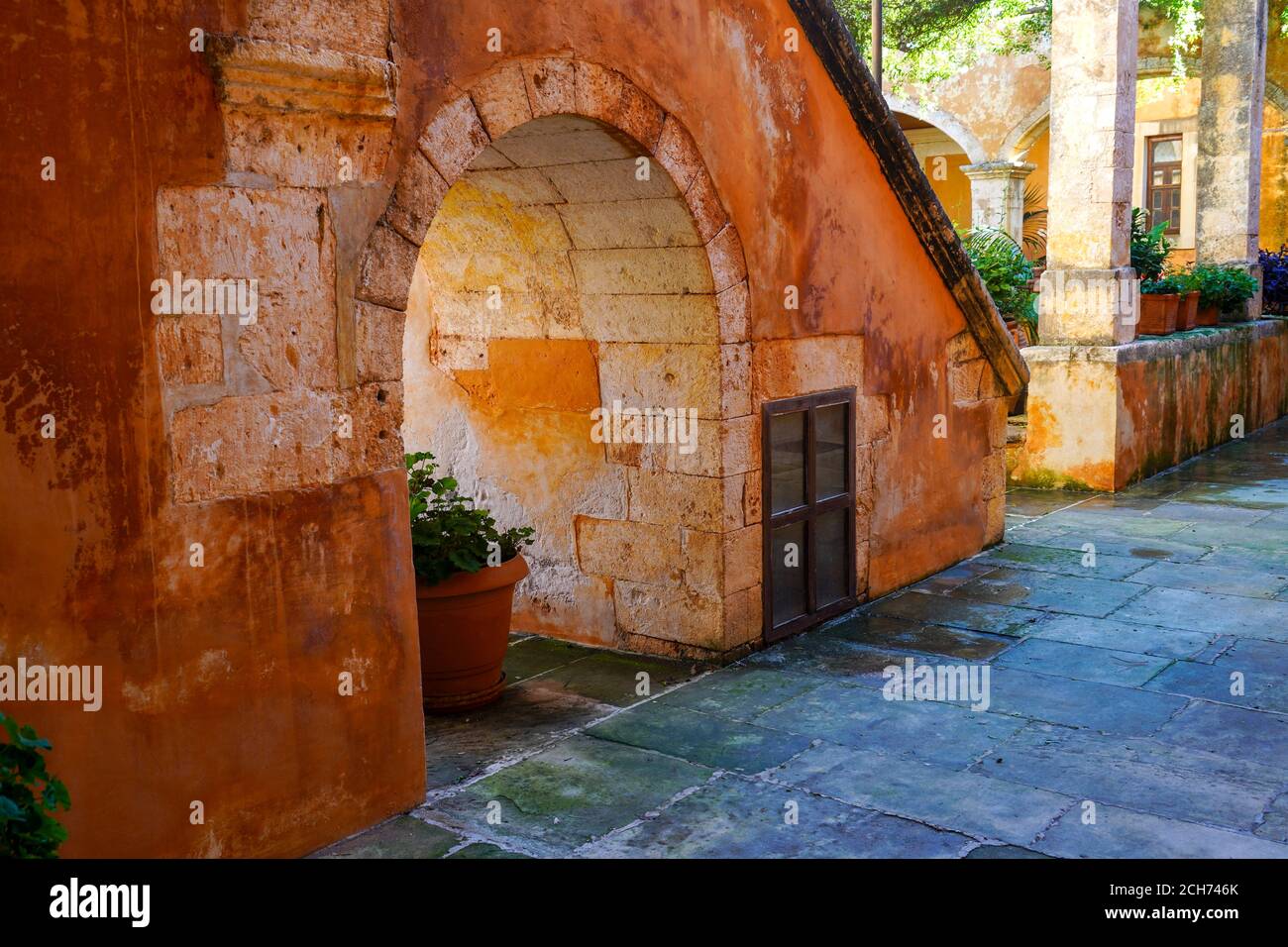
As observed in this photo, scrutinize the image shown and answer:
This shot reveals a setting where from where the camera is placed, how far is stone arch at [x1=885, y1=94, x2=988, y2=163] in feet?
60.4

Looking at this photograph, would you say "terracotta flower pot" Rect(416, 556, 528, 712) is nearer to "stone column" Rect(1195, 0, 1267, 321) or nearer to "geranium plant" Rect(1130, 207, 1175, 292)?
"geranium plant" Rect(1130, 207, 1175, 292)

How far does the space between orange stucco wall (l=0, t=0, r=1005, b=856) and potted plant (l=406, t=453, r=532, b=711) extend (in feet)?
2.85

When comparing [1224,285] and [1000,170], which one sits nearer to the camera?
[1224,285]

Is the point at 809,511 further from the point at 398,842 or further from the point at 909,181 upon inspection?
the point at 398,842

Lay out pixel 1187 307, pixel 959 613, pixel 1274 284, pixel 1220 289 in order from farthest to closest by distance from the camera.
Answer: pixel 1274 284 < pixel 1220 289 < pixel 1187 307 < pixel 959 613

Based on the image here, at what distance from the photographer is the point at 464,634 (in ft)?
16.2

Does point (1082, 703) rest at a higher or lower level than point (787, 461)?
lower

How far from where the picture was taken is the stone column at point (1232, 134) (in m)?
11.8

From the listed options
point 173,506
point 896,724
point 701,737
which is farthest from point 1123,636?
point 173,506

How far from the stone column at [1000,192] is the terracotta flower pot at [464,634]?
1470cm

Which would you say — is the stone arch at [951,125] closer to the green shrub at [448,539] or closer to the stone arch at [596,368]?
the stone arch at [596,368]

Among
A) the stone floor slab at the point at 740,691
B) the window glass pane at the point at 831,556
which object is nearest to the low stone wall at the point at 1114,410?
the window glass pane at the point at 831,556

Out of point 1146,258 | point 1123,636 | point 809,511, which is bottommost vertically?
point 1123,636

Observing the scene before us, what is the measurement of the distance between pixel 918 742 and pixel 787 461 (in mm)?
1716
